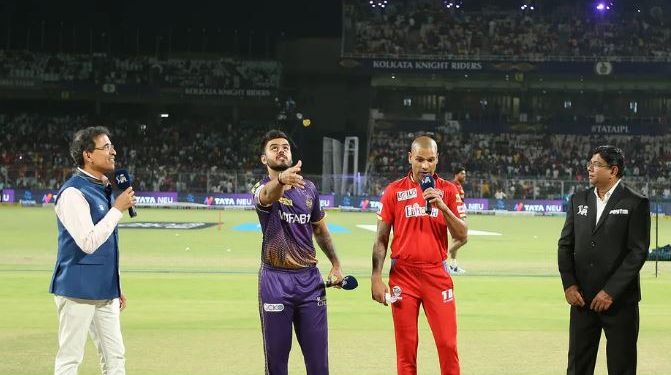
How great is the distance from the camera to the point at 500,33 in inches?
2458

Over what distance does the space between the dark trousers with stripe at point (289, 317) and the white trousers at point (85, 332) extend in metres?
1.07

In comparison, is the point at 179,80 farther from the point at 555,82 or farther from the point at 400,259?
the point at 400,259

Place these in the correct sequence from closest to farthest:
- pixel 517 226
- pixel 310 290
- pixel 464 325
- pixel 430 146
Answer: pixel 310 290 → pixel 430 146 → pixel 464 325 → pixel 517 226

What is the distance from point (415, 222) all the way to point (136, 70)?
58376 mm

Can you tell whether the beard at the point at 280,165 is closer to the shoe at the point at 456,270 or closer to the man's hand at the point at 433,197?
the man's hand at the point at 433,197

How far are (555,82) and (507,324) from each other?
55.2m

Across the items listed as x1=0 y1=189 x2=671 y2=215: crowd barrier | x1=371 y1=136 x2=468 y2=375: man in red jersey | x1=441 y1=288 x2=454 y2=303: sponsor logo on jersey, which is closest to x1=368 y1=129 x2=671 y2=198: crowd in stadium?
x1=0 y1=189 x2=671 y2=215: crowd barrier

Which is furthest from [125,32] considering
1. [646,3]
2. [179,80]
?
[646,3]

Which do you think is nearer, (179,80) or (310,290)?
(310,290)

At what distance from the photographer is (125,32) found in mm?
63531

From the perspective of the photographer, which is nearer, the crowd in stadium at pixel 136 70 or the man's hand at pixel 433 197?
the man's hand at pixel 433 197

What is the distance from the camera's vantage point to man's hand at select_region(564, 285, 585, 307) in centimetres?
676

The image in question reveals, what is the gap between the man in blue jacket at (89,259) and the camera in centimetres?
589

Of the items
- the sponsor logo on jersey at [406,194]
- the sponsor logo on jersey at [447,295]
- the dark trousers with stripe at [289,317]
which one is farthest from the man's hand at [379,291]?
the sponsor logo on jersey at [406,194]
